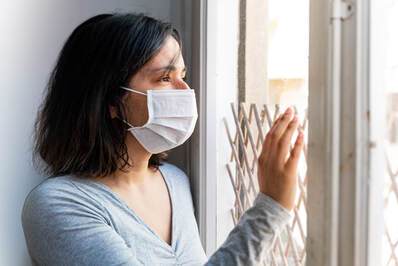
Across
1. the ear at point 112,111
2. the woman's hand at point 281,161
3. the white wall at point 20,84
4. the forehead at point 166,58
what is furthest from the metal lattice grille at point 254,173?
the white wall at point 20,84

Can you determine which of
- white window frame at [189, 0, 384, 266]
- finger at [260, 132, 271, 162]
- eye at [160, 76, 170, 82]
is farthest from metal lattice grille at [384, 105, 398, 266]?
eye at [160, 76, 170, 82]

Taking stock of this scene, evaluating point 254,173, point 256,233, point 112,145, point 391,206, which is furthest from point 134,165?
point 391,206

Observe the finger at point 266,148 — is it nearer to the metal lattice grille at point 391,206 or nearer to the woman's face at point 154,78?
the metal lattice grille at point 391,206

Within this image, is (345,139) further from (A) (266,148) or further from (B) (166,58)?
(B) (166,58)

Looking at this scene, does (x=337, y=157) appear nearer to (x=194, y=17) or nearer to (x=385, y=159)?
(x=385, y=159)

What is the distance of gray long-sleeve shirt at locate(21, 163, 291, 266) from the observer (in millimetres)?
771

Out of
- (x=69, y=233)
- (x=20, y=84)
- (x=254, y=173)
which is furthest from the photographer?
(x=20, y=84)

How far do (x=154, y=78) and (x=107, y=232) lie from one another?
1.22ft

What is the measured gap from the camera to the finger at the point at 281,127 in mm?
717

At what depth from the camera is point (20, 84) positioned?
1.29 meters

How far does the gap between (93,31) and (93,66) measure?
3.6 inches

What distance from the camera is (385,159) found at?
0.61 m

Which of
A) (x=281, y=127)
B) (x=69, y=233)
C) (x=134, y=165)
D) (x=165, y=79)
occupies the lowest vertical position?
(x=69, y=233)

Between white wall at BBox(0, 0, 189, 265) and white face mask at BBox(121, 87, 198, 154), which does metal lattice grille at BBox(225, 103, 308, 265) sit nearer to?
white face mask at BBox(121, 87, 198, 154)
